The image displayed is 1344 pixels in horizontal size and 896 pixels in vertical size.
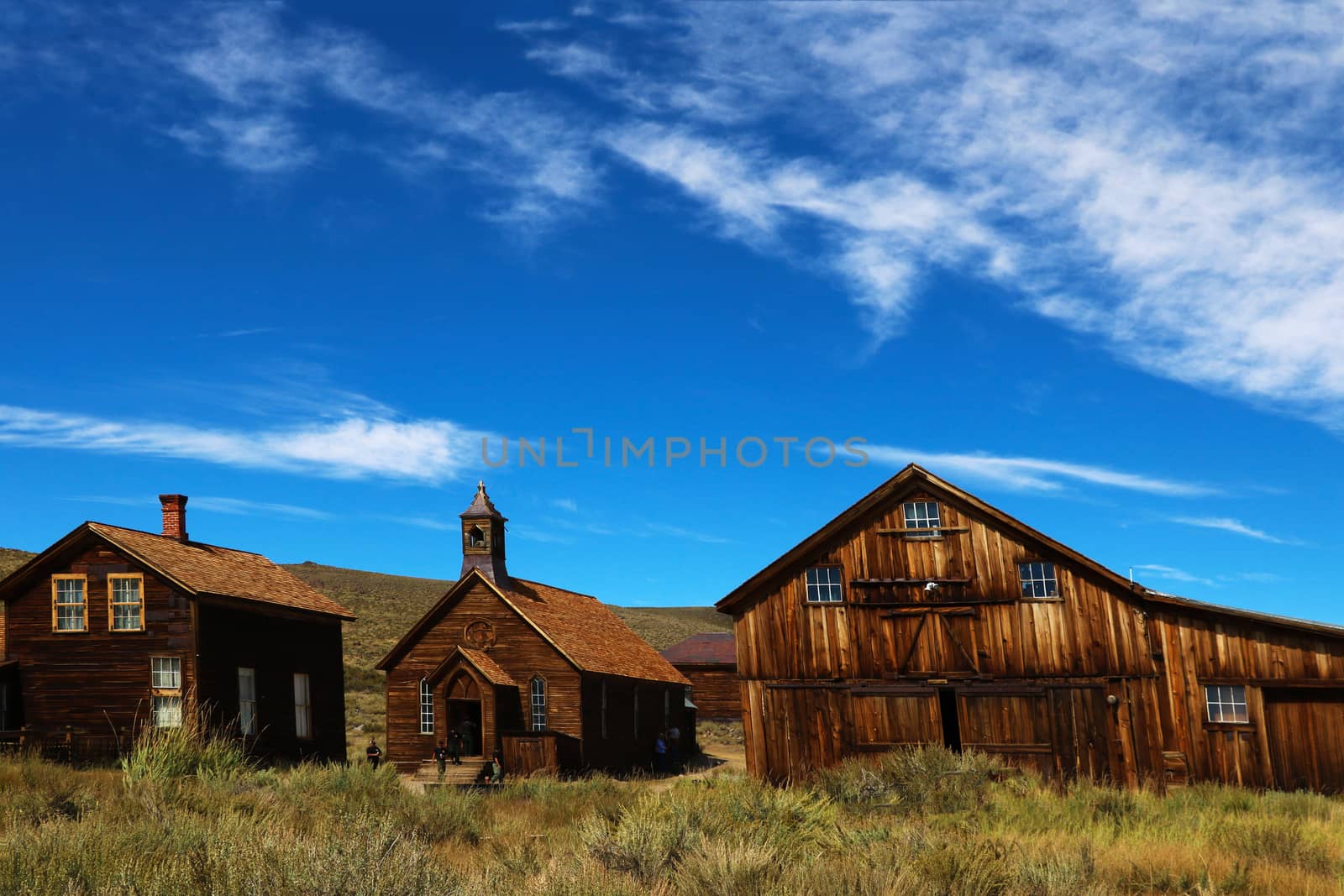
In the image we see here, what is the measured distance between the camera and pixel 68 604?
100 feet

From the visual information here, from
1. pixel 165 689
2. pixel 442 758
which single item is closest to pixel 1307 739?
pixel 442 758

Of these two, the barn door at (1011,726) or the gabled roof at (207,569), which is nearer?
the barn door at (1011,726)

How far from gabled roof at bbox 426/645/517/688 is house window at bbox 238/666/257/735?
16.6 ft

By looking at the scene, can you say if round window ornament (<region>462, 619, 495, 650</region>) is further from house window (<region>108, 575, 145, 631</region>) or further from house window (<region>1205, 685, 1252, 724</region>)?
house window (<region>1205, 685, 1252, 724</region>)

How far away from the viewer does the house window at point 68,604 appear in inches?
1204

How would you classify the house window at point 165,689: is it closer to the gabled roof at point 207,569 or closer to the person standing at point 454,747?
the gabled roof at point 207,569

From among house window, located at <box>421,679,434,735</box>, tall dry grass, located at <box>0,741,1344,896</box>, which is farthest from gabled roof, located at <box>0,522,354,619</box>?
tall dry grass, located at <box>0,741,1344,896</box>

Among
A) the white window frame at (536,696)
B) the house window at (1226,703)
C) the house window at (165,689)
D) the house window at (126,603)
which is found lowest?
the house window at (1226,703)

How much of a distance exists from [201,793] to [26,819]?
8.10 feet

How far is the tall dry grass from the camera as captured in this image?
8461 mm

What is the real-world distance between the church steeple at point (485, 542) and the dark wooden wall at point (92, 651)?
31.5ft

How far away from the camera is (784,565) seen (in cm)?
2712

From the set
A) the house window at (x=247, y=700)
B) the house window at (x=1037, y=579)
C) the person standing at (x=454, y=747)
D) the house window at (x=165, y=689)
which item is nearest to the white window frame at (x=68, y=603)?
the house window at (x=165, y=689)

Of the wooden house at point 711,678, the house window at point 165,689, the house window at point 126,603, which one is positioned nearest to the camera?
the house window at point 165,689
